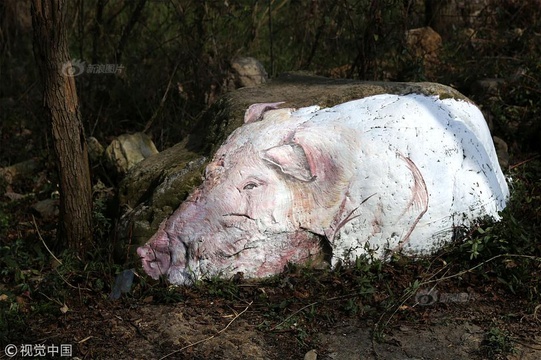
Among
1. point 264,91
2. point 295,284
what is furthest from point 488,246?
point 264,91

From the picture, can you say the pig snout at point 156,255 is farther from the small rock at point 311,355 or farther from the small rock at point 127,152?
the small rock at point 127,152

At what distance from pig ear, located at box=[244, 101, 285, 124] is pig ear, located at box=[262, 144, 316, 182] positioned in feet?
1.04

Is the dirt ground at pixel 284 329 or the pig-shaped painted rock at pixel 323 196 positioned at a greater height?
the pig-shaped painted rock at pixel 323 196

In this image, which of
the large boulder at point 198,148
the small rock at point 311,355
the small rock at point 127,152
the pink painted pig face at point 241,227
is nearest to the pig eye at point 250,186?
the pink painted pig face at point 241,227

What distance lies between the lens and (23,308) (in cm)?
416

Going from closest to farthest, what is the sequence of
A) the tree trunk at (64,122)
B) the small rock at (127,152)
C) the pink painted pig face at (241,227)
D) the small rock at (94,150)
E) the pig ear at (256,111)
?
1. the pink painted pig face at (241,227)
2. the tree trunk at (64,122)
3. the pig ear at (256,111)
4. the small rock at (127,152)
5. the small rock at (94,150)

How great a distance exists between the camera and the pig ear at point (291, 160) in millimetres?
4270

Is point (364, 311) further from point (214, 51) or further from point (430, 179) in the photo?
point (214, 51)

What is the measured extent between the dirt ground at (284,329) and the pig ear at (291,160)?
69cm

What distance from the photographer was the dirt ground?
365cm

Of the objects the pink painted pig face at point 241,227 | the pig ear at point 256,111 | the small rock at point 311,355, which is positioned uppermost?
the pig ear at point 256,111

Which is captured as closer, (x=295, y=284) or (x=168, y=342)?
(x=168, y=342)

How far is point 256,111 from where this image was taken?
181 inches

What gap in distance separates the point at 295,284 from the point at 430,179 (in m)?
1.00
